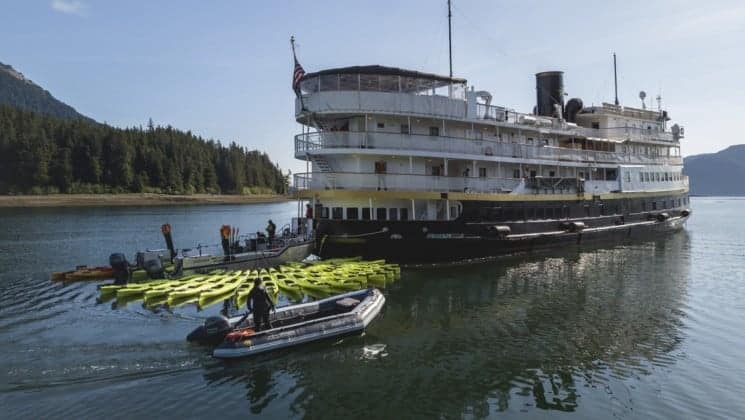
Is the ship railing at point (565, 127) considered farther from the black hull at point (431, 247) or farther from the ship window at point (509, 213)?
the black hull at point (431, 247)

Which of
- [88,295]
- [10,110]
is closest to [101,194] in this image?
[10,110]

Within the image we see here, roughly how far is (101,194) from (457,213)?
10976 centimetres

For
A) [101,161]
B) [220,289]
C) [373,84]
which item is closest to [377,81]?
[373,84]

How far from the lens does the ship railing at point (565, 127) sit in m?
31.2

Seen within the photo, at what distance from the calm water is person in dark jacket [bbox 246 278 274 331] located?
128cm

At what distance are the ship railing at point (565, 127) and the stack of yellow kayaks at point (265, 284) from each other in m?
12.1

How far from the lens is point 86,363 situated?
1414 centimetres

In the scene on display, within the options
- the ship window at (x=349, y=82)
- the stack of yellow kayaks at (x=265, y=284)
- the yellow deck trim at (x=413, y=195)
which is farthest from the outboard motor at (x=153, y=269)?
the ship window at (x=349, y=82)

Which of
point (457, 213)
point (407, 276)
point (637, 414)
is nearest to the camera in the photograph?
point (637, 414)

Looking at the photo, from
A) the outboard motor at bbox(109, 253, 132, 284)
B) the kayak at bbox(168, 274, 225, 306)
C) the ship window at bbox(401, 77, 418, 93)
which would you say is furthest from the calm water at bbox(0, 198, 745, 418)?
the ship window at bbox(401, 77, 418, 93)

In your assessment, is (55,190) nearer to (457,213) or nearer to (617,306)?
(457,213)

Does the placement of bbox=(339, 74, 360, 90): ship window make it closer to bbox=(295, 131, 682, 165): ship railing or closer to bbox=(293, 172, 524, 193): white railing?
bbox=(295, 131, 682, 165): ship railing

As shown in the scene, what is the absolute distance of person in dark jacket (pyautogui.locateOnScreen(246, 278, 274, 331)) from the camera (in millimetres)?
15570

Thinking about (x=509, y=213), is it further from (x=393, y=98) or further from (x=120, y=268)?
(x=120, y=268)
